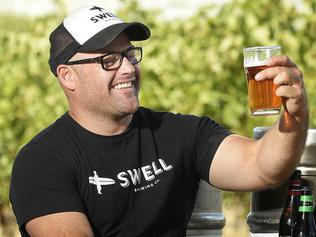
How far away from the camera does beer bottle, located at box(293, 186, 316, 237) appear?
4.11 m

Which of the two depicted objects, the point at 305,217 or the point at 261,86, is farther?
the point at 305,217

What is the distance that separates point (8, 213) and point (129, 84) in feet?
11.8

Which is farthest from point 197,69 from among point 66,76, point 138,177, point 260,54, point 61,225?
point 260,54

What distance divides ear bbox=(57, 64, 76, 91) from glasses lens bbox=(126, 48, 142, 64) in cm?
24

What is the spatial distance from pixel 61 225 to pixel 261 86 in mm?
944

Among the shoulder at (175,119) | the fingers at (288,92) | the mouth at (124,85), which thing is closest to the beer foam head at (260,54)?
the fingers at (288,92)

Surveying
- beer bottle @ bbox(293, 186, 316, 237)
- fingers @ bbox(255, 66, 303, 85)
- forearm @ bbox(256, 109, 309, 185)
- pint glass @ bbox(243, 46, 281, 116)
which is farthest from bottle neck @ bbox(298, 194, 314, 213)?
fingers @ bbox(255, 66, 303, 85)

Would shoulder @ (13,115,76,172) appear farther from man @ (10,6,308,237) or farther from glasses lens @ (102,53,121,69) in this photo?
glasses lens @ (102,53,121,69)

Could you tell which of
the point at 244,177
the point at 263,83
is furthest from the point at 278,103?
the point at 244,177

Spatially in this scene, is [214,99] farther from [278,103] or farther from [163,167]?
[278,103]

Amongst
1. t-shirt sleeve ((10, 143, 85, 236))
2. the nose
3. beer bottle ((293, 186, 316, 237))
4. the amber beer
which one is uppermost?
the nose

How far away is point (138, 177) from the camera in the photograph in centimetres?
434

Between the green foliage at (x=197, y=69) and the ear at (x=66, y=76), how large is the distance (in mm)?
2684

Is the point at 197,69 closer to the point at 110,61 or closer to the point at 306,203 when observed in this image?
the point at 110,61
